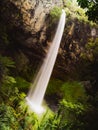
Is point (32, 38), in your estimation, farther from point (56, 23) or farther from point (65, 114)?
point (65, 114)

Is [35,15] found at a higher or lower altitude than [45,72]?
higher

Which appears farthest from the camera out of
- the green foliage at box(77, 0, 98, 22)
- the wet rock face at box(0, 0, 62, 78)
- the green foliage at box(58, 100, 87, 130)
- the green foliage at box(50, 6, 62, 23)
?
the green foliage at box(50, 6, 62, 23)

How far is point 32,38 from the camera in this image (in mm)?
17141

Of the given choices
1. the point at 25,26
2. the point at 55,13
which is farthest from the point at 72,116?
the point at 55,13

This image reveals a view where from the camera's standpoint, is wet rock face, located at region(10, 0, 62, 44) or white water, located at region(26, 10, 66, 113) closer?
→ wet rock face, located at region(10, 0, 62, 44)

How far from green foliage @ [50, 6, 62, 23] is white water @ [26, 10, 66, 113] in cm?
28

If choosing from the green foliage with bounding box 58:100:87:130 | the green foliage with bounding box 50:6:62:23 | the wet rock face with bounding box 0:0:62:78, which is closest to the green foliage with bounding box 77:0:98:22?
the green foliage with bounding box 58:100:87:130

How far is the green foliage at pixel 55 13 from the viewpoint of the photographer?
17191mm

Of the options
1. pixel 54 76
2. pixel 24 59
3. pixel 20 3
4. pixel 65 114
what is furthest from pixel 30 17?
pixel 65 114

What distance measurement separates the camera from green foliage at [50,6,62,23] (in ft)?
56.4

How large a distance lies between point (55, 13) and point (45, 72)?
3709 millimetres

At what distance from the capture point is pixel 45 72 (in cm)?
1811

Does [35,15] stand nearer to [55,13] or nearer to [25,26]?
[25,26]

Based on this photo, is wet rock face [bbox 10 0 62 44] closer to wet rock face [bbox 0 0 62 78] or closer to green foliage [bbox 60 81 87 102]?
wet rock face [bbox 0 0 62 78]
